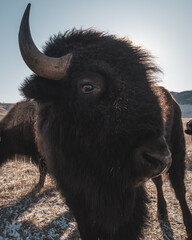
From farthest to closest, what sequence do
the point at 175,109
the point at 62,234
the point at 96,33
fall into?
the point at 175,109 < the point at 62,234 < the point at 96,33

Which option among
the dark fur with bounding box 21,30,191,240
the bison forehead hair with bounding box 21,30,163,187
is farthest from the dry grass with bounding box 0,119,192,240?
the bison forehead hair with bounding box 21,30,163,187

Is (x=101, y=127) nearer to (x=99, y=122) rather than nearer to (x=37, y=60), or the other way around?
(x=99, y=122)

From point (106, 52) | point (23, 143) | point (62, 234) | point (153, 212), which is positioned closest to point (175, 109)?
point (153, 212)

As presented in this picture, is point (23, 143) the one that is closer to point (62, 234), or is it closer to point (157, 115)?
point (62, 234)

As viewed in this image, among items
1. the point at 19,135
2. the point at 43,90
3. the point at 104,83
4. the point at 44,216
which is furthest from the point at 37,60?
the point at 19,135

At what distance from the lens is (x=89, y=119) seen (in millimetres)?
1646

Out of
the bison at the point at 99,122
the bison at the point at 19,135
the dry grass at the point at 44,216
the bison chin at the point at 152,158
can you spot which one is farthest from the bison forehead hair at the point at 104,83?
the bison at the point at 19,135

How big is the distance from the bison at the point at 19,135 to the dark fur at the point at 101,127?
8.83 ft

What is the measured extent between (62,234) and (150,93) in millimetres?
2874

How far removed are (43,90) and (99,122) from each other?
0.69 metres

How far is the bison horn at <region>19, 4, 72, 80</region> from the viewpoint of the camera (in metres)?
1.64

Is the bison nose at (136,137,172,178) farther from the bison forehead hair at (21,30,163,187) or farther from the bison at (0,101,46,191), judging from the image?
the bison at (0,101,46,191)

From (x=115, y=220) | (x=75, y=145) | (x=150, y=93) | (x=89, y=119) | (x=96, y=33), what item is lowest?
(x=115, y=220)

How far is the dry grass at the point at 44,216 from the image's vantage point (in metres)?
3.09
